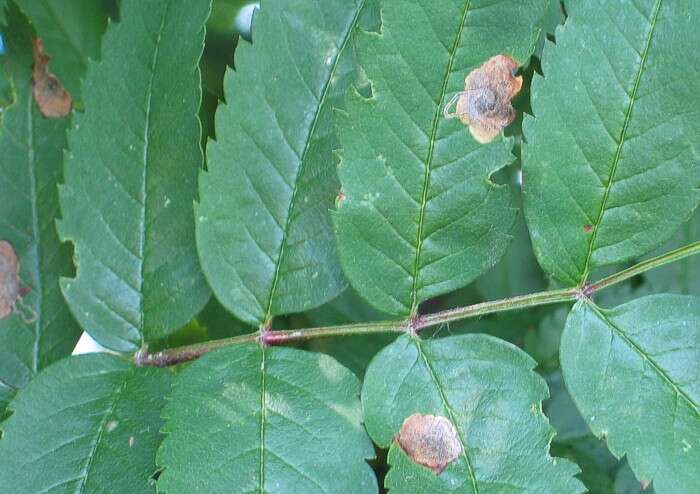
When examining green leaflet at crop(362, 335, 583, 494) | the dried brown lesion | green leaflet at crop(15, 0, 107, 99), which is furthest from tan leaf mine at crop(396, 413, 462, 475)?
green leaflet at crop(15, 0, 107, 99)

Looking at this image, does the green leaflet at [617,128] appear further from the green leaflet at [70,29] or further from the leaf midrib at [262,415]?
the green leaflet at [70,29]

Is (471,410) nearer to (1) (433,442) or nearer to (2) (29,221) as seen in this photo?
(1) (433,442)

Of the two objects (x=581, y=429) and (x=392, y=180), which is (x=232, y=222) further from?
(x=581, y=429)

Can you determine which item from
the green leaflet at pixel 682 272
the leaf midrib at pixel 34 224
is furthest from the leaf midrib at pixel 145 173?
the green leaflet at pixel 682 272

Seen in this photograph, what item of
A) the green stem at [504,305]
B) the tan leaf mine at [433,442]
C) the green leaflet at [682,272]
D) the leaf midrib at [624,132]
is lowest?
the green leaflet at [682,272]

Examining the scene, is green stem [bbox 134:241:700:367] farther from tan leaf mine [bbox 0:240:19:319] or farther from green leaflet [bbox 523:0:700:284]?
tan leaf mine [bbox 0:240:19:319]

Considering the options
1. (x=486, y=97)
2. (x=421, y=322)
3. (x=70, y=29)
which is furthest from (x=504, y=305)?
(x=70, y=29)
